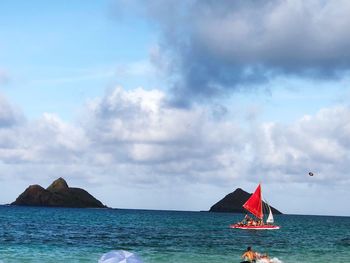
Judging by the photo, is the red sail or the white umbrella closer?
the white umbrella

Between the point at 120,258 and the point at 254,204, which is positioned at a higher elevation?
the point at 254,204

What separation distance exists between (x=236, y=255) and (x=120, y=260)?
33.9m

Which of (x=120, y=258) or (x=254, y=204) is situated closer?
(x=120, y=258)

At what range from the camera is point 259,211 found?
11194cm

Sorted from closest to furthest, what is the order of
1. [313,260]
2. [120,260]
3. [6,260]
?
1. [120,260]
2. [6,260]
3. [313,260]

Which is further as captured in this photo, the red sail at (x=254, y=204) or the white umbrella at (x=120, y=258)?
the red sail at (x=254, y=204)

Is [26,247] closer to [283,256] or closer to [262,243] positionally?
[283,256]

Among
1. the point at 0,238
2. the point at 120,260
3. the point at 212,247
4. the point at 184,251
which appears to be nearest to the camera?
the point at 120,260

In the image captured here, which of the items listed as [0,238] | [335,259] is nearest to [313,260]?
[335,259]

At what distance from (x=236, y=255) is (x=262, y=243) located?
22899mm

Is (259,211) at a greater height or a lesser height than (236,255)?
greater

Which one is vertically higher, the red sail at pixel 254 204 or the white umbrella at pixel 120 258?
the red sail at pixel 254 204

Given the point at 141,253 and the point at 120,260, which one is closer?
the point at 120,260

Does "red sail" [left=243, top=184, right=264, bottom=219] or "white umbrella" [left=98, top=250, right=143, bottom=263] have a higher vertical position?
"red sail" [left=243, top=184, right=264, bottom=219]
